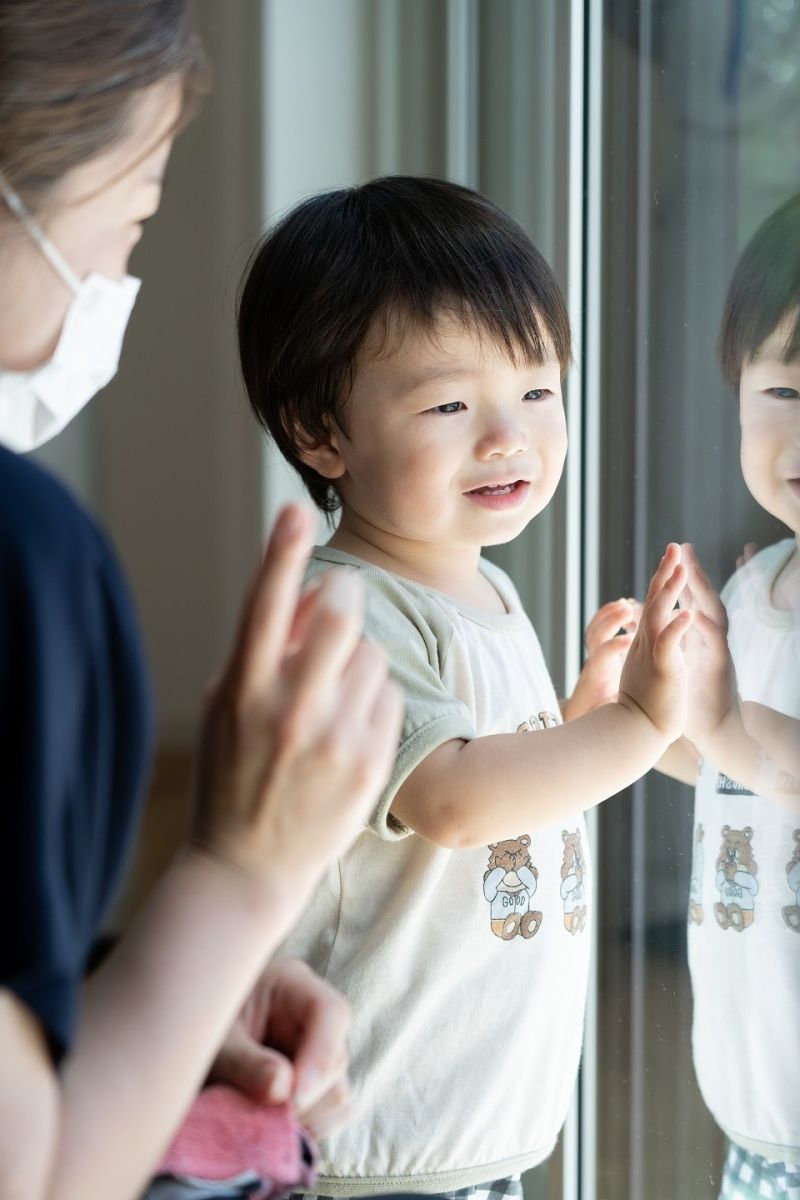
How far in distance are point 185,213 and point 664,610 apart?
1.46m

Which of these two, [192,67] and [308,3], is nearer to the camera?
[192,67]

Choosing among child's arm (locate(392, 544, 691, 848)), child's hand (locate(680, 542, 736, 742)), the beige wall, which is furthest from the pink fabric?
the beige wall

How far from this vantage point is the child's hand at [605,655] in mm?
1053

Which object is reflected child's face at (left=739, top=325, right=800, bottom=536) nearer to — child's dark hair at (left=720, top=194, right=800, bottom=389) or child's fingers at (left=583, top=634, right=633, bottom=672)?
child's dark hair at (left=720, top=194, right=800, bottom=389)

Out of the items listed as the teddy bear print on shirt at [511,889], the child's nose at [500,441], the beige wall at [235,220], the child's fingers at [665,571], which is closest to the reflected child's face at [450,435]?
the child's nose at [500,441]

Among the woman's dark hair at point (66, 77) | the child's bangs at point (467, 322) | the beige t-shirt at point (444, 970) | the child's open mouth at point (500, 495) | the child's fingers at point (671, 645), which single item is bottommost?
the beige t-shirt at point (444, 970)

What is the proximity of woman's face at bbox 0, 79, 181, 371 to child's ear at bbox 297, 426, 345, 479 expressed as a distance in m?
0.25

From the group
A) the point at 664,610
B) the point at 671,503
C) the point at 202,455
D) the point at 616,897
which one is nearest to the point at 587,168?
the point at 671,503

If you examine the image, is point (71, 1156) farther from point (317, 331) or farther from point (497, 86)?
point (497, 86)

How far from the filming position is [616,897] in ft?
3.84

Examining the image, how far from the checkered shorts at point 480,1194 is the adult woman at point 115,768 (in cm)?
27

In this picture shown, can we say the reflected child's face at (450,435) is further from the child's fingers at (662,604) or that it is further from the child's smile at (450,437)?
the child's fingers at (662,604)

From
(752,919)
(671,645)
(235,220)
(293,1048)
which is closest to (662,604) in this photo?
(671,645)

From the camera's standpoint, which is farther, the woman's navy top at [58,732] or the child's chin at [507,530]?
the child's chin at [507,530]
